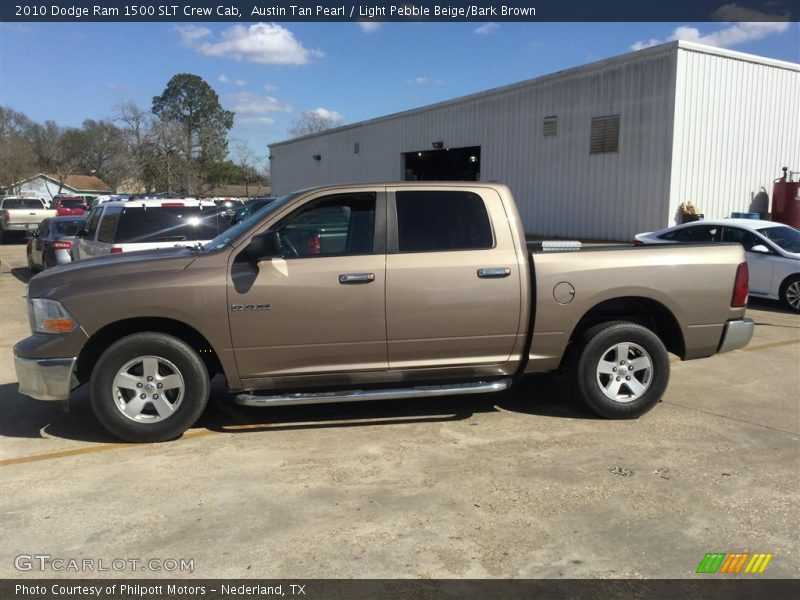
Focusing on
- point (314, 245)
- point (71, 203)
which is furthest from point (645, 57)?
point (71, 203)

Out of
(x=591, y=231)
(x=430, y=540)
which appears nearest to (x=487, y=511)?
(x=430, y=540)

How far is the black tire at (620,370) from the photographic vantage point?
17.6ft

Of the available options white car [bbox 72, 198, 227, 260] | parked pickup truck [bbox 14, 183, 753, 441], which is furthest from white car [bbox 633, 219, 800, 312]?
white car [bbox 72, 198, 227, 260]

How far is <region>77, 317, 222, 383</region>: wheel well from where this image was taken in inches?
196

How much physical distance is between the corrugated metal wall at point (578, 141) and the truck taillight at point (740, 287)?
13857 mm

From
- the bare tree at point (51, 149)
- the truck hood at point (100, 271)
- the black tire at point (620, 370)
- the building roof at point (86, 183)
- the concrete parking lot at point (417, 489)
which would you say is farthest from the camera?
the building roof at point (86, 183)

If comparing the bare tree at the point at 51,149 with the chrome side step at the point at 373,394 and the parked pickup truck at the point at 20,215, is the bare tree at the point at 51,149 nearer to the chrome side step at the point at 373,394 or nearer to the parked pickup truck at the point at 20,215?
the parked pickup truck at the point at 20,215

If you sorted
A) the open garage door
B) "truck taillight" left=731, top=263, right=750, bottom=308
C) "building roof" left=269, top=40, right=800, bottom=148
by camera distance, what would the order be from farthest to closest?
the open garage door < "building roof" left=269, top=40, right=800, bottom=148 < "truck taillight" left=731, top=263, right=750, bottom=308

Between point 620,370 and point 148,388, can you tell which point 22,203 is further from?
point 620,370

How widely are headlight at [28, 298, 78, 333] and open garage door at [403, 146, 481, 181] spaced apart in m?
24.5

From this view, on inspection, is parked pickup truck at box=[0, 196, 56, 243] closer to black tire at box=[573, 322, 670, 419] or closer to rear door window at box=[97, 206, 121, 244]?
rear door window at box=[97, 206, 121, 244]

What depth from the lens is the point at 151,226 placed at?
9086 millimetres

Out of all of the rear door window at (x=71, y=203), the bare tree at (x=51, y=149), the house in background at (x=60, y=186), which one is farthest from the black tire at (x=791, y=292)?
the bare tree at (x=51, y=149)

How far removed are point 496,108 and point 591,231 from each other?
685 cm
